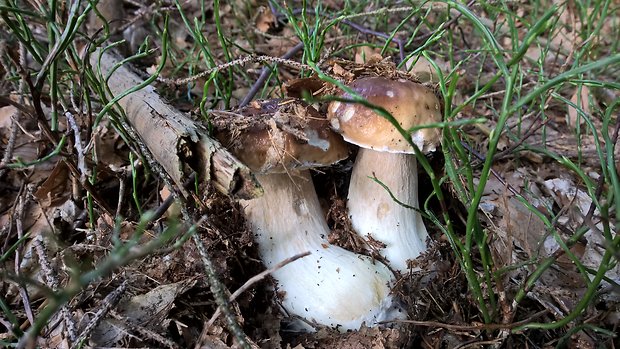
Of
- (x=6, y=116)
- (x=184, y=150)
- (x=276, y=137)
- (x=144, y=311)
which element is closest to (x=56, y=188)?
(x=6, y=116)

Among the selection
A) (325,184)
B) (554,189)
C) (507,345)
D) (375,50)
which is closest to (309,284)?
(325,184)

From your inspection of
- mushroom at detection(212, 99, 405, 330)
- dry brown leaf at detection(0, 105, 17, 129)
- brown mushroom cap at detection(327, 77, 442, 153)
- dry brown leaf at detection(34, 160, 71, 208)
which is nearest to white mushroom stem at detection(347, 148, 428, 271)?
mushroom at detection(212, 99, 405, 330)

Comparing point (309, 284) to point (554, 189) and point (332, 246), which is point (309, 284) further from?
point (554, 189)

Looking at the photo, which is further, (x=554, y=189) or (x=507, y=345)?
(x=554, y=189)

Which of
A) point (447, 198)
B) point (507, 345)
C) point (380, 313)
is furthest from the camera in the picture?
point (447, 198)

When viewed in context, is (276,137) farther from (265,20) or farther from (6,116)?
(265,20)

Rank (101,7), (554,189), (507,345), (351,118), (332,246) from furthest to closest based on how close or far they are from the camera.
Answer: (101,7)
(554,189)
(332,246)
(351,118)
(507,345)

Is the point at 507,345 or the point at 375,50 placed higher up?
the point at 375,50
